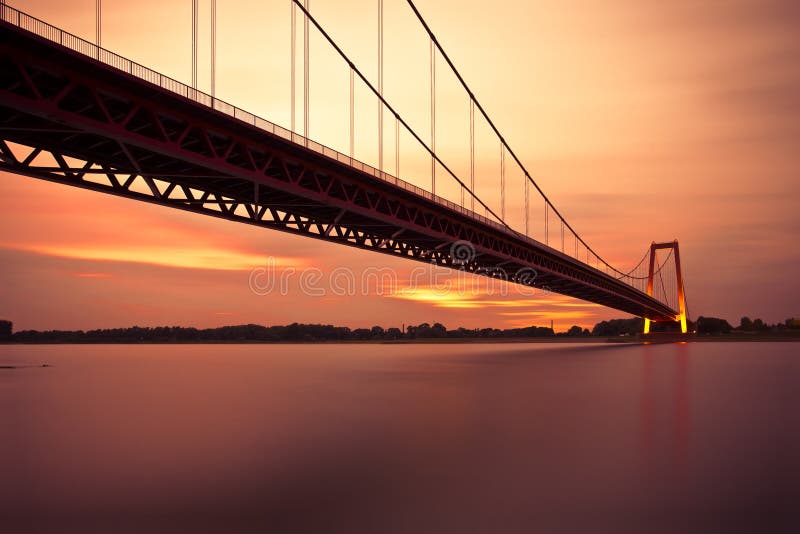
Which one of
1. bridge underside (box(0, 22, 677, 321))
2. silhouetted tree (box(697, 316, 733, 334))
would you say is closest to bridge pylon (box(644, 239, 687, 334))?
silhouetted tree (box(697, 316, 733, 334))

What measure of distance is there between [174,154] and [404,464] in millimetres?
14895

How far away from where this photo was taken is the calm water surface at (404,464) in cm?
1014

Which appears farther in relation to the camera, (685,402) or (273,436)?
(685,402)

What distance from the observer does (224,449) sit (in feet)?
51.8

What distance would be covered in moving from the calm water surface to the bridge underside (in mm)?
8429

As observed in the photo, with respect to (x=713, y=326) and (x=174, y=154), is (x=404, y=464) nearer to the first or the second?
(x=174, y=154)

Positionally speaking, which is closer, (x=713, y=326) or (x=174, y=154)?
(x=174, y=154)

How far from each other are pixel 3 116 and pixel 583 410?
20302 mm

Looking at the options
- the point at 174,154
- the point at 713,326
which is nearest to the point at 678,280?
the point at 713,326

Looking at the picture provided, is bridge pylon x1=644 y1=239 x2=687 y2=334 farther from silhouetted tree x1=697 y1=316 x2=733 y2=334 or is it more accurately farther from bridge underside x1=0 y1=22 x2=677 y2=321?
bridge underside x1=0 y1=22 x2=677 y2=321

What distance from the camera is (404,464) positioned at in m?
13.9

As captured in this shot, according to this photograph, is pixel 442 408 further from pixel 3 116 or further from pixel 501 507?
A: pixel 3 116

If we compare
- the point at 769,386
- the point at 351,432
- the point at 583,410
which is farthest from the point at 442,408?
the point at 769,386

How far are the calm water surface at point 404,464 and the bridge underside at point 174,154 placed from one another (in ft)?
27.7
